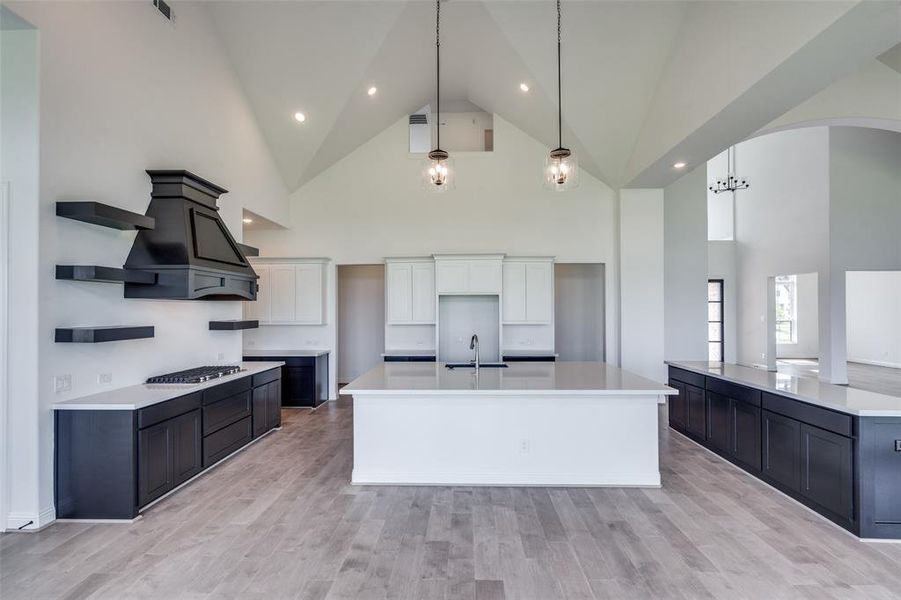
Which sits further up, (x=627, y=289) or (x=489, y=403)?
(x=627, y=289)

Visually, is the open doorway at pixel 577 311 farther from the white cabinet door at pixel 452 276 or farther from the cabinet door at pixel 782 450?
the cabinet door at pixel 782 450

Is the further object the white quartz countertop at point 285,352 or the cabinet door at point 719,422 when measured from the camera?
the white quartz countertop at point 285,352

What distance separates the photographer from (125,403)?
112 inches

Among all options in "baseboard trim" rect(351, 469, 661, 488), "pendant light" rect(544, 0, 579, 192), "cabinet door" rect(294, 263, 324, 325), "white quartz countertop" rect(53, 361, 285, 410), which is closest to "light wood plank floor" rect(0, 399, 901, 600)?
"baseboard trim" rect(351, 469, 661, 488)

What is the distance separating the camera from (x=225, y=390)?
155 inches

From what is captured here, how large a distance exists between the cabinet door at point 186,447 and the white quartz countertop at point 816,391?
185 inches

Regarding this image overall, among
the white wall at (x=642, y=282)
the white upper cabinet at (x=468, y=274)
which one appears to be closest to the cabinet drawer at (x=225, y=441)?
the white upper cabinet at (x=468, y=274)

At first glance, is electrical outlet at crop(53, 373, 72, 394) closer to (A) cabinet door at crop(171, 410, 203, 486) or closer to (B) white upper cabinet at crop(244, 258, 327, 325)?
(A) cabinet door at crop(171, 410, 203, 486)

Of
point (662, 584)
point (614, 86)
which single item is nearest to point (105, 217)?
point (662, 584)

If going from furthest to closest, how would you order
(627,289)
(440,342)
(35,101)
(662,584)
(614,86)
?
(440,342), (627,289), (614,86), (35,101), (662,584)

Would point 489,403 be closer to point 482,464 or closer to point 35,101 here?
point 482,464

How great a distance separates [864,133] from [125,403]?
37.0ft

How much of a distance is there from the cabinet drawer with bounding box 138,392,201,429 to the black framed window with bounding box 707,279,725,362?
945cm

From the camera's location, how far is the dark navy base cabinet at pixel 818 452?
2.58 meters
